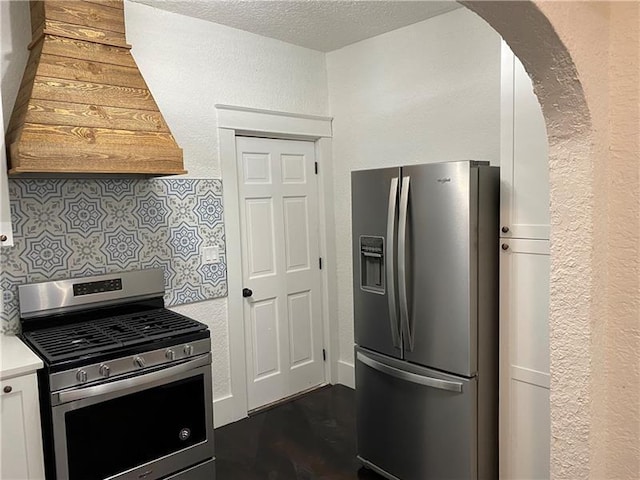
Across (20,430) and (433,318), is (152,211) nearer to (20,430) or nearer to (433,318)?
(20,430)

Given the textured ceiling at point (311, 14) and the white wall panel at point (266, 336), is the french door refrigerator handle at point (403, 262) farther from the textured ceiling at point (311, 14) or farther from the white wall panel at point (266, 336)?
the white wall panel at point (266, 336)

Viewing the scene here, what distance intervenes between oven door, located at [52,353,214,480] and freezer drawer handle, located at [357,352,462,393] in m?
0.83

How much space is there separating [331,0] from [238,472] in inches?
106

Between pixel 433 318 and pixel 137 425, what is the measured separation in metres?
1.42

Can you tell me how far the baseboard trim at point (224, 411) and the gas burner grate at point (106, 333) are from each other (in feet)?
2.77

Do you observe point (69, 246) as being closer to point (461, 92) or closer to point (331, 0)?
point (331, 0)

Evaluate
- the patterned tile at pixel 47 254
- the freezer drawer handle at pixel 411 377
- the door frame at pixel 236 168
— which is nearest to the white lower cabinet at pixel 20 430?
the patterned tile at pixel 47 254

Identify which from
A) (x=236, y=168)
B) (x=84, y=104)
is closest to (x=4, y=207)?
(x=84, y=104)

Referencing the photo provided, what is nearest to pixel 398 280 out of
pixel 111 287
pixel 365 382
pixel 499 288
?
pixel 499 288

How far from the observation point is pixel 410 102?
3.31 m

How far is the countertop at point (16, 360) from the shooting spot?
1.94m

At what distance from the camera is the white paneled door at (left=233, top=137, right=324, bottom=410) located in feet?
11.4

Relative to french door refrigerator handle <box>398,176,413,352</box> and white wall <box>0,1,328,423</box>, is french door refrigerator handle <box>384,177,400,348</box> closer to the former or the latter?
french door refrigerator handle <box>398,176,413,352</box>

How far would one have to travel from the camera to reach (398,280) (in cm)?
241
